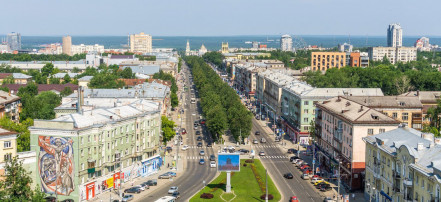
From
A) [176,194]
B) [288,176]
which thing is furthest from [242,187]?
[176,194]

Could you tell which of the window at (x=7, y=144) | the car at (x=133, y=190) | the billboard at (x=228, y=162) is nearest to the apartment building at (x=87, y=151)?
the car at (x=133, y=190)

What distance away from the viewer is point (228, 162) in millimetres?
80188

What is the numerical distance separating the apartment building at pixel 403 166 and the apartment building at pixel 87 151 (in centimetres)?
3584

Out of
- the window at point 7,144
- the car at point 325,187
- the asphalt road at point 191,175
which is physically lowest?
the asphalt road at point 191,175

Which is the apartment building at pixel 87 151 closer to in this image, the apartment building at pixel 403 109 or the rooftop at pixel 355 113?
the rooftop at pixel 355 113

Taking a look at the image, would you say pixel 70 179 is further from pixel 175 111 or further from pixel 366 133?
pixel 175 111

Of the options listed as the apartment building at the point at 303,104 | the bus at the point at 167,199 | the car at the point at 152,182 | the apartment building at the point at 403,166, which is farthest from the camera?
the apartment building at the point at 303,104

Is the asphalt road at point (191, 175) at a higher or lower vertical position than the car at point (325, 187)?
lower

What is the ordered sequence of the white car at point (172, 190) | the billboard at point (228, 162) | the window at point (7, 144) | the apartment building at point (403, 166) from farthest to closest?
the billboard at point (228, 162)
the white car at point (172, 190)
the window at point (7, 144)
the apartment building at point (403, 166)

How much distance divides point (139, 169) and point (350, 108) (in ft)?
120

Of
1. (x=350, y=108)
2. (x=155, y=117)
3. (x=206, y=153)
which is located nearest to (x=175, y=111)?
(x=206, y=153)

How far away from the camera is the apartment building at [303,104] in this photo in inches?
4727

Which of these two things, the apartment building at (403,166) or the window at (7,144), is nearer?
A: the apartment building at (403,166)

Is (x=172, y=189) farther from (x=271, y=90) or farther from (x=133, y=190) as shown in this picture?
(x=271, y=90)
